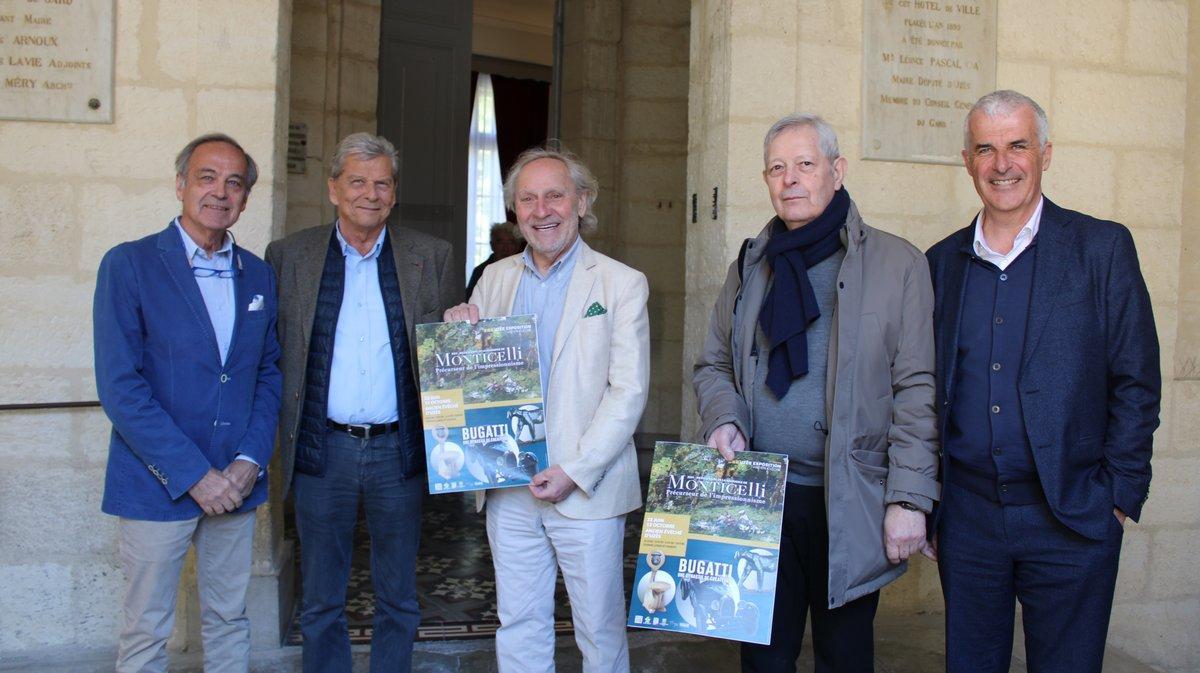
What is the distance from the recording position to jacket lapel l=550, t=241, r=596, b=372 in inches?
99.7

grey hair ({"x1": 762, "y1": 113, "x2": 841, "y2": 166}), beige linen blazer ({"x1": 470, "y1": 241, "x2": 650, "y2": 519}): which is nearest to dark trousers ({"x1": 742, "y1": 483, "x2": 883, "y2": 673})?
beige linen blazer ({"x1": 470, "y1": 241, "x2": 650, "y2": 519})

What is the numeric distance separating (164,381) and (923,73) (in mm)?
2883

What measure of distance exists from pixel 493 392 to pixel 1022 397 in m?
1.25

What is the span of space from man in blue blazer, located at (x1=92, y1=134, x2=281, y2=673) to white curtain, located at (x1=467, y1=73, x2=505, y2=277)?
10.0 m

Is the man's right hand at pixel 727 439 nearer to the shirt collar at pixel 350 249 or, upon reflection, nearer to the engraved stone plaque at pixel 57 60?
the shirt collar at pixel 350 249

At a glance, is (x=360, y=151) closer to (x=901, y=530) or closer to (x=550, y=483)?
(x=550, y=483)

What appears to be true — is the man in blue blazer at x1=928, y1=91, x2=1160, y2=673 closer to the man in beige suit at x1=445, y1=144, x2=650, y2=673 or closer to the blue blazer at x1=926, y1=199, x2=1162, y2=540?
the blue blazer at x1=926, y1=199, x2=1162, y2=540

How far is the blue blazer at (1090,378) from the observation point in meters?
2.18

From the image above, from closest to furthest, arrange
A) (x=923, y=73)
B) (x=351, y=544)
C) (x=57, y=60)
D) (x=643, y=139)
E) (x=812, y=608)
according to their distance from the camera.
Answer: (x=812, y=608), (x=351, y=544), (x=57, y=60), (x=923, y=73), (x=643, y=139)

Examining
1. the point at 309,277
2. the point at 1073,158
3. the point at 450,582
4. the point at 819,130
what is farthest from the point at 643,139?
the point at 819,130

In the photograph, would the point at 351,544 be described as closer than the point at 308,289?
No

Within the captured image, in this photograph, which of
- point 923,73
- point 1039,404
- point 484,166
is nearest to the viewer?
point 1039,404

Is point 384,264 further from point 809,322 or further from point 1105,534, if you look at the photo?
point 1105,534

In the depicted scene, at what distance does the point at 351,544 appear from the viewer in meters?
2.83
